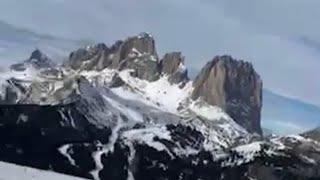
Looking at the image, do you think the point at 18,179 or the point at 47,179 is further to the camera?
the point at 47,179

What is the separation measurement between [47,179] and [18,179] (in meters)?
26.3

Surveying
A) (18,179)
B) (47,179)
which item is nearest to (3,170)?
(47,179)

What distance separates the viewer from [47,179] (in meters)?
165

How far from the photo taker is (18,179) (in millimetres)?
138625

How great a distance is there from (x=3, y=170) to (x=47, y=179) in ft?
32.6

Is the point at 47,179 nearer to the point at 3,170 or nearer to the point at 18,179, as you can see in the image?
the point at 3,170

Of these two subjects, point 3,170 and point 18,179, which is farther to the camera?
point 3,170

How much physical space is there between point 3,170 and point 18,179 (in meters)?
28.5
